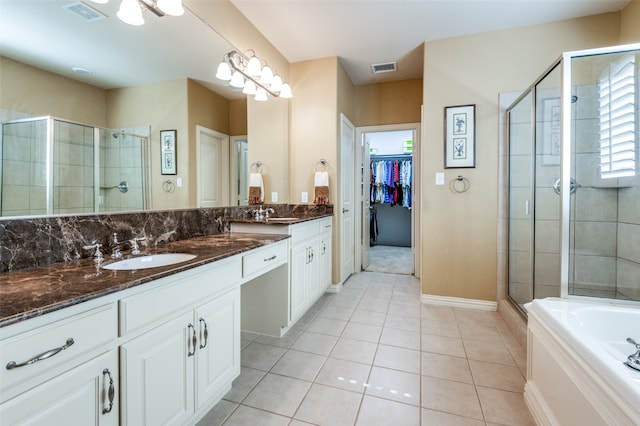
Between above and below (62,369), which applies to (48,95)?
above

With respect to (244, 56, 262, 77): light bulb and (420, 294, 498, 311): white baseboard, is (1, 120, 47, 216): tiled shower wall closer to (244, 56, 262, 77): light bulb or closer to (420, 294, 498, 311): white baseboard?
(244, 56, 262, 77): light bulb

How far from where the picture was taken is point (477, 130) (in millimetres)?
2875

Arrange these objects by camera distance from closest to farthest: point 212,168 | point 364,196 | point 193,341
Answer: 1. point 193,341
2. point 212,168
3. point 364,196

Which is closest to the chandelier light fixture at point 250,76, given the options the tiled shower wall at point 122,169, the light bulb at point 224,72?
the light bulb at point 224,72

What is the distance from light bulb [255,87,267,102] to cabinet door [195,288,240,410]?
1.90 meters

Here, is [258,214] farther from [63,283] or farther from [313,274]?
[63,283]

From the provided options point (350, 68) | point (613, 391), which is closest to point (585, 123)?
point (613, 391)

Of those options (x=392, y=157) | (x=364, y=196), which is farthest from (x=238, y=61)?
(x=392, y=157)

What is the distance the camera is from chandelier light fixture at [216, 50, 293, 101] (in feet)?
7.73

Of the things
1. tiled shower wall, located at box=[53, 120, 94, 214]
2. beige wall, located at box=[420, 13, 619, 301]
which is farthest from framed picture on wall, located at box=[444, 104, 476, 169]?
tiled shower wall, located at box=[53, 120, 94, 214]

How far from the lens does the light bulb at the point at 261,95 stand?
275 cm

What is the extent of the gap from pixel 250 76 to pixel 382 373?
2534 mm

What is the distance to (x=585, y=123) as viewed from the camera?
2.23 meters

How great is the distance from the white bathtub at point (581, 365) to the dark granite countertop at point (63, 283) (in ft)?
4.90
